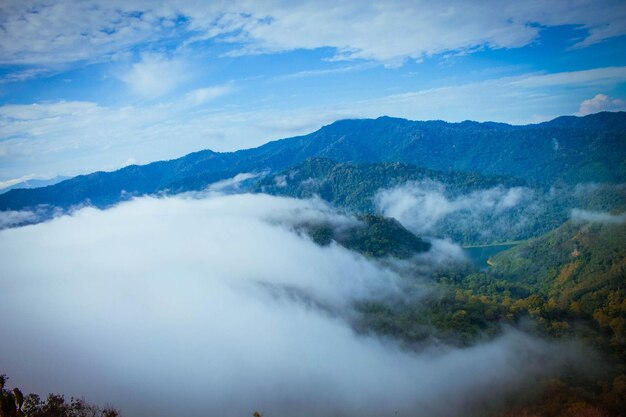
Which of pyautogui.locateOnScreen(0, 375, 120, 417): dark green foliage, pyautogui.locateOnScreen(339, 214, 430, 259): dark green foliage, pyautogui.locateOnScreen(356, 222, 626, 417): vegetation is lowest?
pyautogui.locateOnScreen(356, 222, 626, 417): vegetation

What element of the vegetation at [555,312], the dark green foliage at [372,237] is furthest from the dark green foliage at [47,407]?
the dark green foliage at [372,237]

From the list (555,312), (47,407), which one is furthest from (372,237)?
(47,407)

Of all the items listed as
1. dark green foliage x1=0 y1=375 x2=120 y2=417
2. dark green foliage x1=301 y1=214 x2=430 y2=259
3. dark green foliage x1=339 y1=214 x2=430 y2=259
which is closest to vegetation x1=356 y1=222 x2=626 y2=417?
dark green foliage x1=339 y1=214 x2=430 y2=259

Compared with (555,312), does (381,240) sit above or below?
above

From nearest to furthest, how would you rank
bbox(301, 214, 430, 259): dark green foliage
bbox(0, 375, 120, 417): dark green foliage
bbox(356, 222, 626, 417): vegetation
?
bbox(0, 375, 120, 417): dark green foliage
bbox(356, 222, 626, 417): vegetation
bbox(301, 214, 430, 259): dark green foliage

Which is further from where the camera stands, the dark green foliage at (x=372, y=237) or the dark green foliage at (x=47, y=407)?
the dark green foliage at (x=372, y=237)

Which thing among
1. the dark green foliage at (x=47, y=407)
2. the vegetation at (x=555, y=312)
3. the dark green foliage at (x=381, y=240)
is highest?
the dark green foliage at (x=47, y=407)

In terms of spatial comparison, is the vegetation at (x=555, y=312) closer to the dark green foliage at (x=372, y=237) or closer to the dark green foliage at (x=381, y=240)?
the dark green foliage at (x=381, y=240)

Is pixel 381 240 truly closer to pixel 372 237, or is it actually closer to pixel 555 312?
pixel 372 237

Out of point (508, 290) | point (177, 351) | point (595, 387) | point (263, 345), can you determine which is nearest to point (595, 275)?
point (508, 290)

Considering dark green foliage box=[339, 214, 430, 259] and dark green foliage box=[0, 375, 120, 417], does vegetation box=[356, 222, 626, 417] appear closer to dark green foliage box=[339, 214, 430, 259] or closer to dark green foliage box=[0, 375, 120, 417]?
dark green foliage box=[339, 214, 430, 259]

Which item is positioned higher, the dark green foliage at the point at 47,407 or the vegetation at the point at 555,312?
the dark green foliage at the point at 47,407

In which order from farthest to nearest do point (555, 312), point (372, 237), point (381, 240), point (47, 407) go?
1. point (372, 237)
2. point (381, 240)
3. point (555, 312)
4. point (47, 407)
